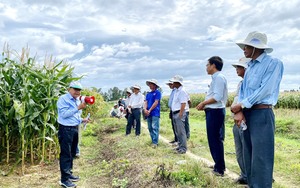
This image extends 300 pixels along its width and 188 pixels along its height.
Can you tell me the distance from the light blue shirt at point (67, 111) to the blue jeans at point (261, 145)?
3215 mm

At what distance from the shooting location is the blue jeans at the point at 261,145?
148 inches

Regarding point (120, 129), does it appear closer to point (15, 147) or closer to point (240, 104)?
point (15, 147)

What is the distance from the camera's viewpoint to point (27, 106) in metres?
6.90

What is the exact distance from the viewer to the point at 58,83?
307 inches

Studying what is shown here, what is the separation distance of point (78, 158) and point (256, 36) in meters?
6.26

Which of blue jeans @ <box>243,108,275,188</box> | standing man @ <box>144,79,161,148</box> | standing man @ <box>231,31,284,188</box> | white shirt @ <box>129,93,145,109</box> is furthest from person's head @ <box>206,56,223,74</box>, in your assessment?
white shirt @ <box>129,93,145,109</box>

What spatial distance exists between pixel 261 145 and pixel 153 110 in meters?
5.48

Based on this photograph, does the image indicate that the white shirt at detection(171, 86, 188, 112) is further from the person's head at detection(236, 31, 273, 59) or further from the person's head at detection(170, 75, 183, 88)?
the person's head at detection(236, 31, 273, 59)

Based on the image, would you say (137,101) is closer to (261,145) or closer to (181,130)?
(181,130)

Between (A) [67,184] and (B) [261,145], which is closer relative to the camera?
(B) [261,145]

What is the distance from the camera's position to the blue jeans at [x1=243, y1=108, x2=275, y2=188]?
3.76 m

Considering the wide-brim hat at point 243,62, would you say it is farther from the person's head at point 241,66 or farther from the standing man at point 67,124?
the standing man at point 67,124

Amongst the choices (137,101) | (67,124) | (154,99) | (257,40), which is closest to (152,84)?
(154,99)

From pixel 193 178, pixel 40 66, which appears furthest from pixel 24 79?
pixel 193 178
